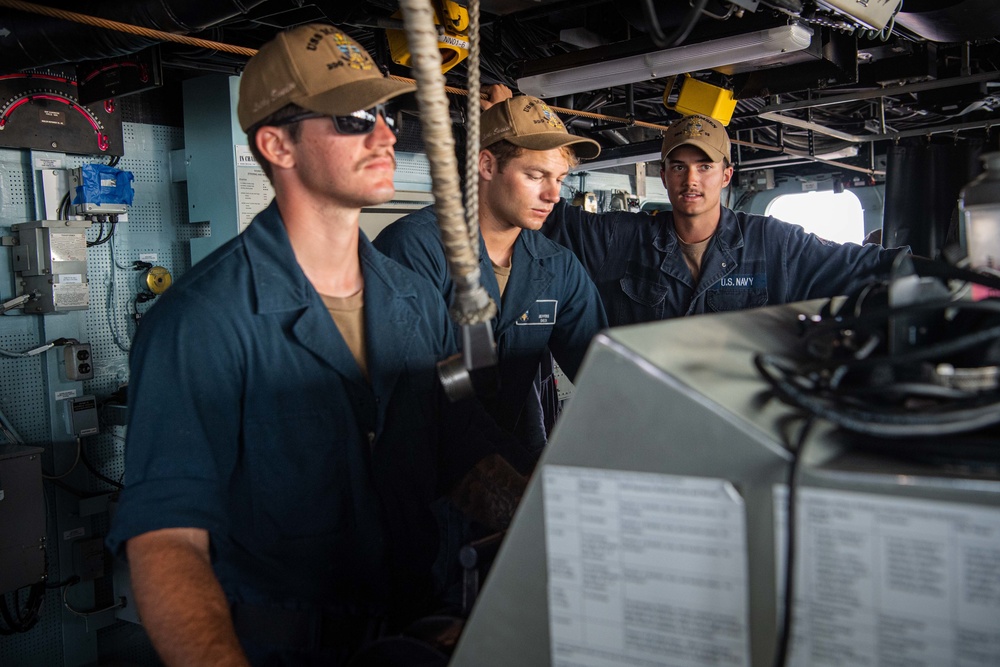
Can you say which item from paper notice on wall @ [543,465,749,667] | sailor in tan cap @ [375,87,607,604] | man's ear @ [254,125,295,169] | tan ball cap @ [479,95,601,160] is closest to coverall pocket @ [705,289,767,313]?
sailor in tan cap @ [375,87,607,604]

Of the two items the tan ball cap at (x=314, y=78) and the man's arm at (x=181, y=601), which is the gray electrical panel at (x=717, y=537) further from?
the tan ball cap at (x=314, y=78)

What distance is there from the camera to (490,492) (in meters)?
1.47

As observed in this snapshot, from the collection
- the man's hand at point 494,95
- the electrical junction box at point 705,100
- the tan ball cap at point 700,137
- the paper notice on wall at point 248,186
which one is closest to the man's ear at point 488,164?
the man's hand at point 494,95

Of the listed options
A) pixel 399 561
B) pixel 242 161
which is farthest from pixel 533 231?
pixel 242 161

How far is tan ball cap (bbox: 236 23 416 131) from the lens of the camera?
1.37 metres

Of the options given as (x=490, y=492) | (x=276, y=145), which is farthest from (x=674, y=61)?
(x=490, y=492)

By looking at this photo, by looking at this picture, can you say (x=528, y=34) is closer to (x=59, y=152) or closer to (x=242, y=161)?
(x=242, y=161)

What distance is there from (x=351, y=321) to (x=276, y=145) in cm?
36

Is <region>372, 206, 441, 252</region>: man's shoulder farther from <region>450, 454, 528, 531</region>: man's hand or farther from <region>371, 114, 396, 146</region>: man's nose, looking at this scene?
<region>450, 454, 528, 531</region>: man's hand

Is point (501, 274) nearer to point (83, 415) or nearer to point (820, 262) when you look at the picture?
point (820, 262)

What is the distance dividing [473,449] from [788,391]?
97cm

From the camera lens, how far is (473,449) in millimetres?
1536

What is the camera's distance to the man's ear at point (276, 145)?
1451 mm

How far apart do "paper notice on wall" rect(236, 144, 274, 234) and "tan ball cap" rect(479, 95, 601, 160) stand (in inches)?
57.4
